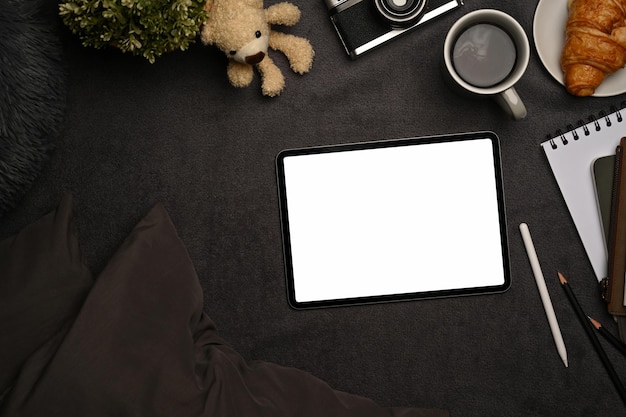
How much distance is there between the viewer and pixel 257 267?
0.90 m

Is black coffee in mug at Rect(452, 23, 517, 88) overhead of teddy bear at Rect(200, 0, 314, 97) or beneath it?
beneath

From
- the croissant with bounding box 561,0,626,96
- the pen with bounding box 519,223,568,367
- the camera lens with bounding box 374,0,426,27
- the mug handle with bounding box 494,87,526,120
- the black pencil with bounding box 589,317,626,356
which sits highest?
the camera lens with bounding box 374,0,426,27

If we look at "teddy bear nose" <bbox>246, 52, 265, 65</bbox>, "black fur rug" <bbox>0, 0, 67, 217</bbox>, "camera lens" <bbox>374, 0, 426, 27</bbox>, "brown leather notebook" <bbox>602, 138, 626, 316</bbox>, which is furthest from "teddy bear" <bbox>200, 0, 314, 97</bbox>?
"brown leather notebook" <bbox>602, 138, 626, 316</bbox>

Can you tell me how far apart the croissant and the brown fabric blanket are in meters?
0.56

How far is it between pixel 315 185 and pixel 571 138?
16.3 inches

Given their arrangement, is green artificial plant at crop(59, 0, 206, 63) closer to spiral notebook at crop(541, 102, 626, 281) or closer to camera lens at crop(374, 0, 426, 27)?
camera lens at crop(374, 0, 426, 27)

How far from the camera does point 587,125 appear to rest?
2.95 ft

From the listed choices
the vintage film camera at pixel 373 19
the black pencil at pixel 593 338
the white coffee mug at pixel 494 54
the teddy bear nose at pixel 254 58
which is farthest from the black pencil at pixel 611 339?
the teddy bear nose at pixel 254 58

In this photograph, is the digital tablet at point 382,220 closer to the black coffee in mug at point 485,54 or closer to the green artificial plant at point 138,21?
the black coffee in mug at point 485,54

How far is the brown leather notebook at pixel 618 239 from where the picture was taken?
2.82 feet

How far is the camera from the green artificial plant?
71 cm

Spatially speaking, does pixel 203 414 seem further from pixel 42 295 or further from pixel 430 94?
pixel 430 94

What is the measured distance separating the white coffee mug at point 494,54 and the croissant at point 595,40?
0.29ft

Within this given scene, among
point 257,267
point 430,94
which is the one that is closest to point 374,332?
point 257,267
